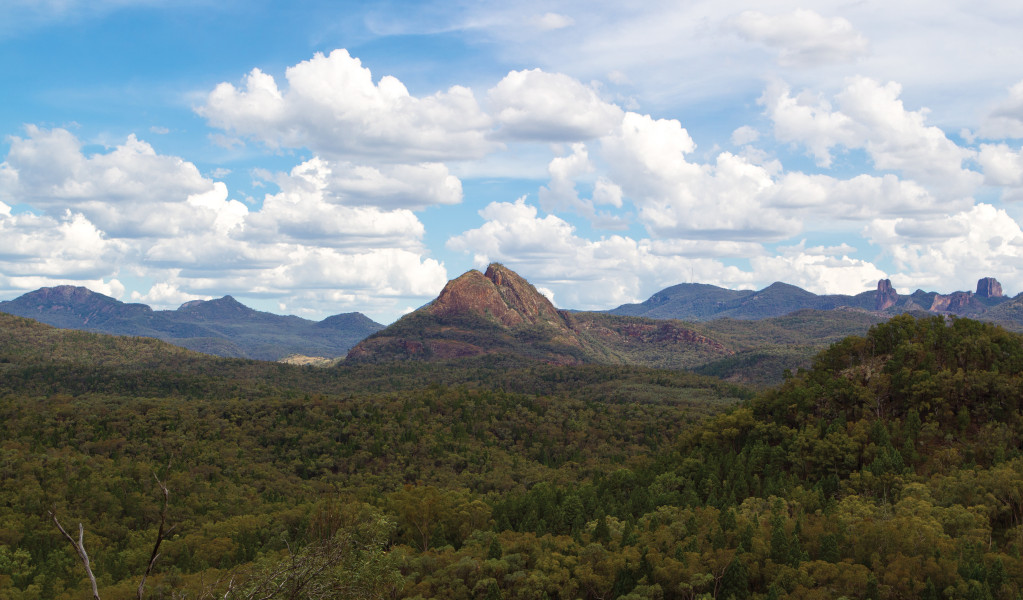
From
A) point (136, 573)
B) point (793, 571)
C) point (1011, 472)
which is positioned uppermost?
point (1011, 472)

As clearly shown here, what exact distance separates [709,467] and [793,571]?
45367 millimetres

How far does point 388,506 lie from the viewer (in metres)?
125

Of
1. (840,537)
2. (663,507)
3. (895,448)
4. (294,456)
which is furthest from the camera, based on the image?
(294,456)

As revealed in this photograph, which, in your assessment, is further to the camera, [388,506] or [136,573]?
[388,506]

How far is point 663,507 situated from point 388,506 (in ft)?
154

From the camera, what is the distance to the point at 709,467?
12438 cm

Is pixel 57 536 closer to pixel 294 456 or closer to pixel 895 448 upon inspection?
pixel 294 456

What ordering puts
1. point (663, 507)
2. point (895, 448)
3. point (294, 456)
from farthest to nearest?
point (294, 456), point (895, 448), point (663, 507)

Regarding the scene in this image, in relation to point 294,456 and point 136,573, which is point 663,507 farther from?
point 294,456

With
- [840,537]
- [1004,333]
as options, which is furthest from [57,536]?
[1004,333]

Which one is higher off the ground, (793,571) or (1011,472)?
(1011,472)

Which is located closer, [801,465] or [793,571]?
[793,571]

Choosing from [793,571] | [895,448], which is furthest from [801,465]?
[793,571]

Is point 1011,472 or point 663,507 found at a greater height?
point 1011,472
